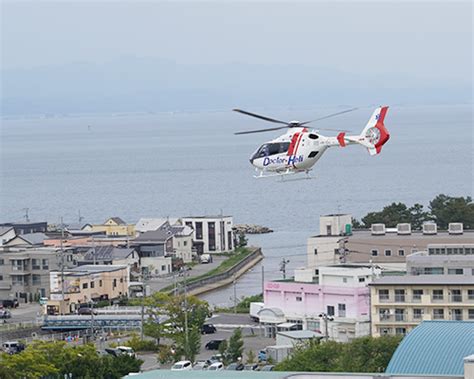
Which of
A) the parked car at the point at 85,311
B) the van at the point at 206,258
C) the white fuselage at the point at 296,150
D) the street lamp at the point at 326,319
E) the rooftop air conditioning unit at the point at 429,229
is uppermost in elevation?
the white fuselage at the point at 296,150

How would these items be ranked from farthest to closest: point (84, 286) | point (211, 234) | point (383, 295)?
point (211, 234) < point (84, 286) < point (383, 295)

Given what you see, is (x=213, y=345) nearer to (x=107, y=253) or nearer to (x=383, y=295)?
(x=383, y=295)

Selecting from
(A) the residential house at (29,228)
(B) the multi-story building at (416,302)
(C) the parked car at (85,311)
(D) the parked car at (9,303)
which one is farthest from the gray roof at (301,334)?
(A) the residential house at (29,228)

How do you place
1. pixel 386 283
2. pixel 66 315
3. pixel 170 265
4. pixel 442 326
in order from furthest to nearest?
pixel 170 265, pixel 66 315, pixel 386 283, pixel 442 326

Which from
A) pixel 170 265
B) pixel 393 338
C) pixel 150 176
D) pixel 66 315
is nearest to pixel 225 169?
pixel 150 176

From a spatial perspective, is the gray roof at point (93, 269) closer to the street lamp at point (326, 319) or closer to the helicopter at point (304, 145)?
the street lamp at point (326, 319)

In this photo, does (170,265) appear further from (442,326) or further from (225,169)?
(225,169)

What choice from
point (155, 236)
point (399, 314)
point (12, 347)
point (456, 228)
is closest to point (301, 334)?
point (399, 314)
